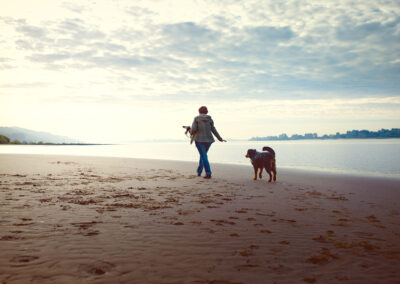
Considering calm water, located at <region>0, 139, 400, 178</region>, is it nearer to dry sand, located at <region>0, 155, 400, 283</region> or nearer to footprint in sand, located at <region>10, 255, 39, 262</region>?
dry sand, located at <region>0, 155, 400, 283</region>

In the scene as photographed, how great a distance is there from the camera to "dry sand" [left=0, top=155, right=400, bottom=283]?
3068 millimetres

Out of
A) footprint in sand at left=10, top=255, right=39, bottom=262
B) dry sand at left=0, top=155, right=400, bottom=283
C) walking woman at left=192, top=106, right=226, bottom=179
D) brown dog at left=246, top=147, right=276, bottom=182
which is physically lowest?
dry sand at left=0, top=155, right=400, bottom=283

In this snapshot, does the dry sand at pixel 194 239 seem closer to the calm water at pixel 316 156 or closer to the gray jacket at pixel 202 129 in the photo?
the gray jacket at pixel 202 129

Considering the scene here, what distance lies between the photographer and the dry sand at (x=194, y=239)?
3068mm

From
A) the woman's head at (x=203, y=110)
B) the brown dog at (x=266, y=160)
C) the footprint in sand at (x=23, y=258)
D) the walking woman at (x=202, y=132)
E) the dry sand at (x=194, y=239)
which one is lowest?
the dry sand at (x=194, y=239)

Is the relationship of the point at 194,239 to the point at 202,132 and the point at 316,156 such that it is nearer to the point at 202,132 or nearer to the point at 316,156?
the point at 202,132

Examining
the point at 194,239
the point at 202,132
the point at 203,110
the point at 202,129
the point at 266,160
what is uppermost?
the point at 203,110

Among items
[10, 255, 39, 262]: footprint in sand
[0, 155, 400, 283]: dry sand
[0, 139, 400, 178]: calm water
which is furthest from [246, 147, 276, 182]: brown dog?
[10, 255, 39, 262]: footprint in sand

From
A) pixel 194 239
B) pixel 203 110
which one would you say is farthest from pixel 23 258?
pixel 203 110

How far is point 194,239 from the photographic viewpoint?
418 centimetres

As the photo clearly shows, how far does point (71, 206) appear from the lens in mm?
6137

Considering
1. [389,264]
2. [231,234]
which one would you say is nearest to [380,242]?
[389,264]

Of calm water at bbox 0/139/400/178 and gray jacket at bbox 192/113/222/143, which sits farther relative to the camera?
calm water at bbox 0/139/400/178

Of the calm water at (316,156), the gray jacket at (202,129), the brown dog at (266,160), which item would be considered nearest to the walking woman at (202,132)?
the gray jacket at (202,129)
